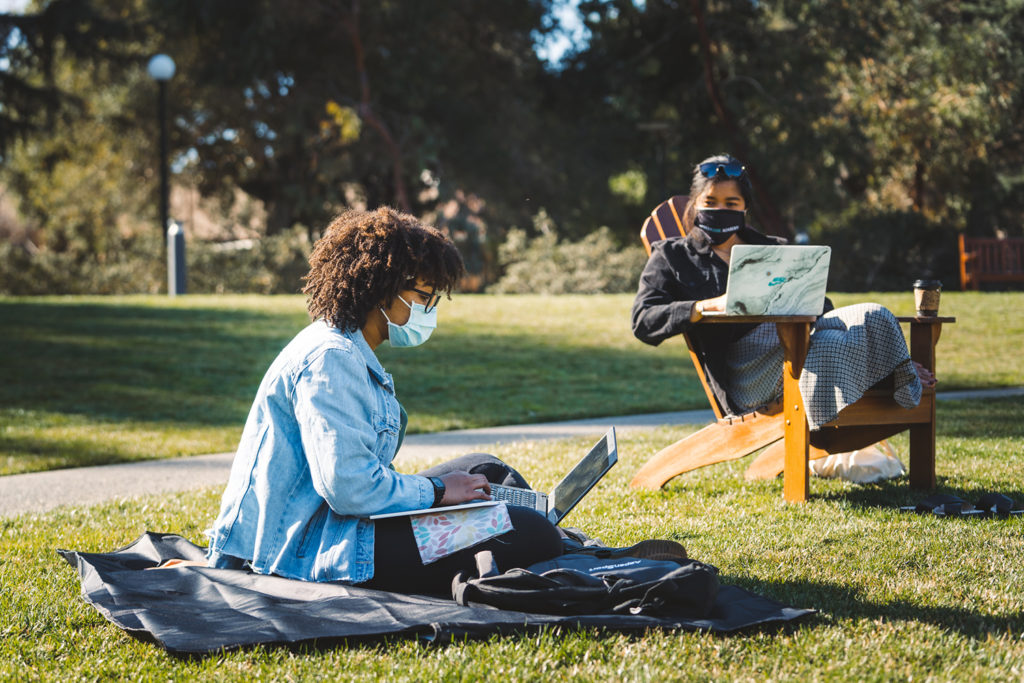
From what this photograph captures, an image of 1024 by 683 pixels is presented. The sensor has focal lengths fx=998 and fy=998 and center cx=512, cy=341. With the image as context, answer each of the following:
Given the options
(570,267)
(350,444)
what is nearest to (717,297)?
(350,444)

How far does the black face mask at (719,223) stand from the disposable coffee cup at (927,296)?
1015 millimetres

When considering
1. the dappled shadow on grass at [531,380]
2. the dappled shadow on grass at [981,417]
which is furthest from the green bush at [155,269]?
the dappled shadow on grass at [981,417]

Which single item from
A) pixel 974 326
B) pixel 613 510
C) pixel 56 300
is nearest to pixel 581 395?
pixel 613 510

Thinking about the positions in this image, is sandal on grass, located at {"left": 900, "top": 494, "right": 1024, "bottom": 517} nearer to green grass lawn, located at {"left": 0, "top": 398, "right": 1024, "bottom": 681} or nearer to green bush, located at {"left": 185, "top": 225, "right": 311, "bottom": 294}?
green grass lawn, located at {"left": 0, "top": 398, "right": 1024, "bottom": 681}

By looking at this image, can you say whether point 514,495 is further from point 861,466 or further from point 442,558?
point 861,466

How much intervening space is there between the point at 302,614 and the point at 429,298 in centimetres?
115

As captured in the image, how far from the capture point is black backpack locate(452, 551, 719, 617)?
3285 mm

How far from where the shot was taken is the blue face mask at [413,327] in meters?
3.47

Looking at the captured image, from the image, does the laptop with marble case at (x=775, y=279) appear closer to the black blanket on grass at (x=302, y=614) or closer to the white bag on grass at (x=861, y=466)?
the white bag on grass at (x=861, y=466)

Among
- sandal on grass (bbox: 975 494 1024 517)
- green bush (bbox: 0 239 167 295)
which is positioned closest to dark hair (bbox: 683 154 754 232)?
sandal on grass (bbox: 975 494 1024 517)

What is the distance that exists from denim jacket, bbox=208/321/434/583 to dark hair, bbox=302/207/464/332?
9cm

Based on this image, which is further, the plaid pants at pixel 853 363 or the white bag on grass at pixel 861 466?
the white bag on grass at pixel 861 466

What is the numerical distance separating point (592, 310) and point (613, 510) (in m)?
10.7

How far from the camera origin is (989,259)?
19438mm
